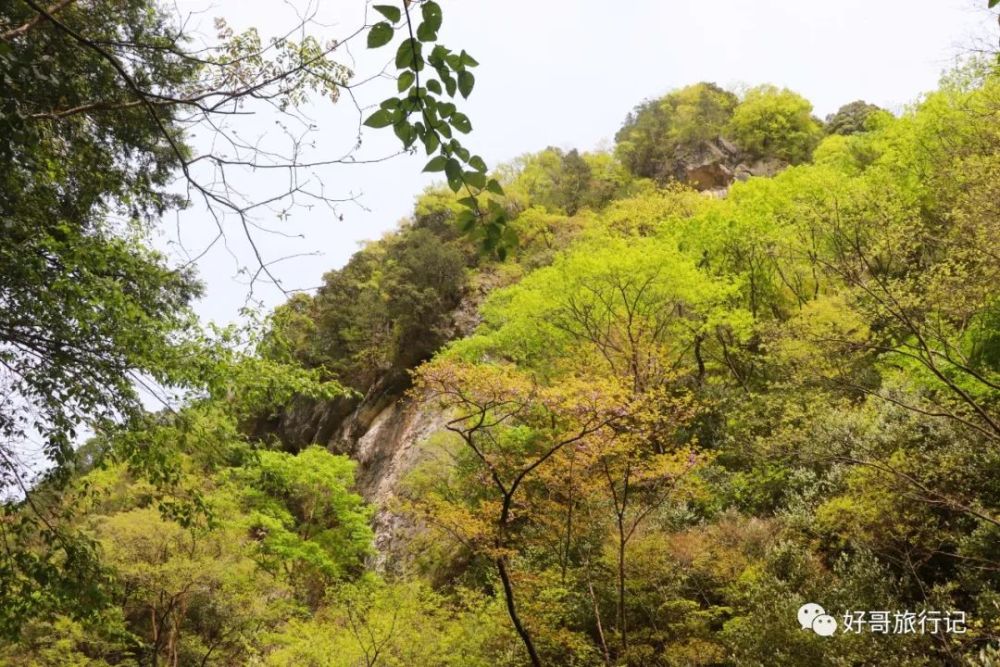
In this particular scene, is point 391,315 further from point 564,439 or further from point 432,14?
point 432,14

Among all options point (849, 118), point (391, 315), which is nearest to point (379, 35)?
point (391, 315)

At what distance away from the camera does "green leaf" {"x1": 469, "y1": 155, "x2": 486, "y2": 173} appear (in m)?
1.23

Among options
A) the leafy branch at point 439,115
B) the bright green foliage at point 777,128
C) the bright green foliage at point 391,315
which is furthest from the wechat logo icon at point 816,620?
the bright green foliage at point 777,128

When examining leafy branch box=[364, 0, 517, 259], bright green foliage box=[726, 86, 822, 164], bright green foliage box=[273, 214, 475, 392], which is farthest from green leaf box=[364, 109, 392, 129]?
bright green foliage box=[726, 86, 822, 164]

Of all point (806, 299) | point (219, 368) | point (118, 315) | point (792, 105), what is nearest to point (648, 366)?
point (806, 299)

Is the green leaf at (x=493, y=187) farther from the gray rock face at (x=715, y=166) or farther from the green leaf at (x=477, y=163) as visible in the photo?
the gray rock face at (x=715, y=166)

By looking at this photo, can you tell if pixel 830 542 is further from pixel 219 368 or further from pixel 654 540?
pixel 219 368

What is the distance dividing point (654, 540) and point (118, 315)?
7.51 metres

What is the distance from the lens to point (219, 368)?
5.43 m

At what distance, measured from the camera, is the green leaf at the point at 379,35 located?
1138 mm

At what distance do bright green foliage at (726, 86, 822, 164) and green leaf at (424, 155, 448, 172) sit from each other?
108 ft

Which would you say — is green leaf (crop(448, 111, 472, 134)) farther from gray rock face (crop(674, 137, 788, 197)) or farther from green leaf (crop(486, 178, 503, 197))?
gray rock face (crop(674, 137, 788, 197))

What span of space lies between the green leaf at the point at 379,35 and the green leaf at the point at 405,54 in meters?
0.05

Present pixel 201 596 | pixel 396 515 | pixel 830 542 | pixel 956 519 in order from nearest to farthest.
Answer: pixel 956 519
pixel 830 542
pixel 201 596
pixel 396 515
